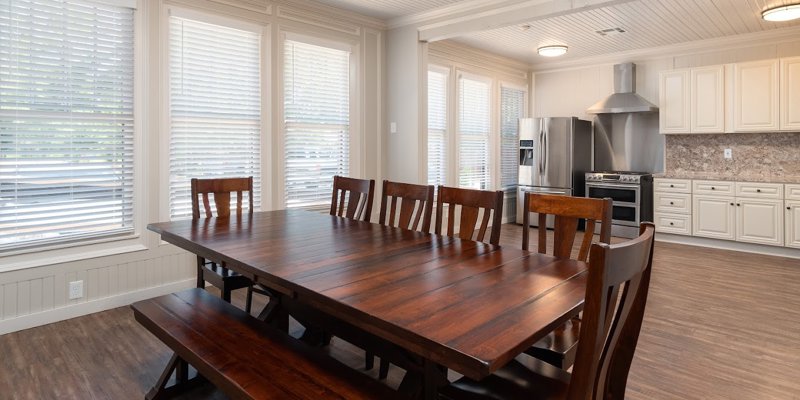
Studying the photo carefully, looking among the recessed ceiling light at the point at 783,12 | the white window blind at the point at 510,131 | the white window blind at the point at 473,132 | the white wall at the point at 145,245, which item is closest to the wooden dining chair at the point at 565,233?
the white wall at the point at 145,245

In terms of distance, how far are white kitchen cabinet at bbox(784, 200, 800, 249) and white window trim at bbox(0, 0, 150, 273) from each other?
6590 mm

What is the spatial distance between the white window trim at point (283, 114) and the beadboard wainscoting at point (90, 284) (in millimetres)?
1018

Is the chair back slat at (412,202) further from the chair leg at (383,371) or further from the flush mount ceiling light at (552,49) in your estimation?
the flush mount ceiling light at (552,49)

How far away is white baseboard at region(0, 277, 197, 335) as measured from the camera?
9.89 ft

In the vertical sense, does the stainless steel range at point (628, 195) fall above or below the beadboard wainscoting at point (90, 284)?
above

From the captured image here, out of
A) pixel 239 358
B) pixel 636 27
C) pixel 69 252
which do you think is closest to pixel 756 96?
pixel 636 27

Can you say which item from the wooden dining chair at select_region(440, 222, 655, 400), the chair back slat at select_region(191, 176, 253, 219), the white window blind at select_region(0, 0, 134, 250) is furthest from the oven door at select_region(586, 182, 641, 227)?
the white window blind at select_region(0, 0, 134, 250)

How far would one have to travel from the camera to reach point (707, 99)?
5.80 meters

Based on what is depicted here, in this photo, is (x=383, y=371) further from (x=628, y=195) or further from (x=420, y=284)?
(x=628, y=195)

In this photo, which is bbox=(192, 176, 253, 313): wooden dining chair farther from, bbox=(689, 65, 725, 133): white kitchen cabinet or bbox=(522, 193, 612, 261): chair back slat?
bbox=(689, 65, 725, 133): white kitchen cabinet

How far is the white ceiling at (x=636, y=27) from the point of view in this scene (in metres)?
4.62

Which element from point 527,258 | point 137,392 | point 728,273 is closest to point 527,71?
point 728,273

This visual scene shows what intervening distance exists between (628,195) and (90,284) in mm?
6187

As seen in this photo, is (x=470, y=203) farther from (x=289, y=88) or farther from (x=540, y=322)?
(x=289, y=88)
